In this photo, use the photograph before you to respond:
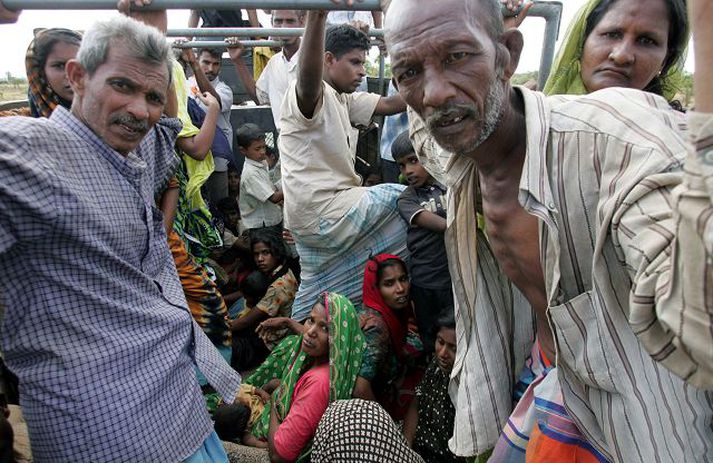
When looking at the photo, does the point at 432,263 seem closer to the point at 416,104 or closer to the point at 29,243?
the point at 416,104

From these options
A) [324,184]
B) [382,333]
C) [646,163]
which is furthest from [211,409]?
[646,163]

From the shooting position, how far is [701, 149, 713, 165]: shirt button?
63 centimetres

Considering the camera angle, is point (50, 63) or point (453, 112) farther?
point (50, 63)

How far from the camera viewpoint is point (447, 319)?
2.73 m

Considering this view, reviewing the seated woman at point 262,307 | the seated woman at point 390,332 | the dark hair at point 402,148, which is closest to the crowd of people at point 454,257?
the seated woman at point 390,332

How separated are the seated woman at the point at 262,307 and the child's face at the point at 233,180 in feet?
3.07

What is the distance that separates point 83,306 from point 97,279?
0.27 ft

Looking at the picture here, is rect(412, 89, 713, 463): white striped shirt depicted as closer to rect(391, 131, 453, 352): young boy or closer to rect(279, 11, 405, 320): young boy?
rect(391, 131, 453, 352): young boy

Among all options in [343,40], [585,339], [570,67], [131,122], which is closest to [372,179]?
[343,40]

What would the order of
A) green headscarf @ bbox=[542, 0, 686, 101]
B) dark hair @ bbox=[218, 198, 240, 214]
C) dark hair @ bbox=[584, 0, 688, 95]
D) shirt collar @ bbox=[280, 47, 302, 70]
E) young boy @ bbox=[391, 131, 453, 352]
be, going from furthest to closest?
dark hair @ bbox=[218, 198, 240, 214] → shirt collar @ bbox=[280, 47, 302, 70] → young boy @ bbox=[391, 131, 453, 352] → green headscarf @ bbox=[542, 0, 686, 101] → dark hair @ bbox=[584, 0, 688, 95]

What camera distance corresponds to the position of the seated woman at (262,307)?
12.8ft

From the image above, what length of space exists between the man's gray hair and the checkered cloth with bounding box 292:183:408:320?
1628 mm

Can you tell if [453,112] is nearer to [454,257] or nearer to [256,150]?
[454,257]

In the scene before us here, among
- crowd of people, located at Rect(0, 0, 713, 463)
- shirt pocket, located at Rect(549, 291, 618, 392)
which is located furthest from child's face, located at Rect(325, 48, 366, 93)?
shirt pocket, located at Rect(549, 291, 618, 392)
